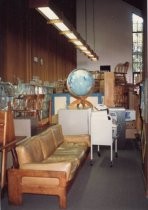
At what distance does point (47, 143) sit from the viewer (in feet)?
17.1

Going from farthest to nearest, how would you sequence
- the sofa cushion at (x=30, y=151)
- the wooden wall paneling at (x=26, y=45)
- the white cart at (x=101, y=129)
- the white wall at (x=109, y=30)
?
the white wall at (x=109, y=30) < the wooden wall paneling at (x=26, y=45) < the white cart at (x=101, y=129) < the sofa cushion at (x=30, y=151)

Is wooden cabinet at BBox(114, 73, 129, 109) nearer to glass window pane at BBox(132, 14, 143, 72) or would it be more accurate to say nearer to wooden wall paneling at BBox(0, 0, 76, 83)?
wooden wall paneling at BBox(0, 0, 76, 83)

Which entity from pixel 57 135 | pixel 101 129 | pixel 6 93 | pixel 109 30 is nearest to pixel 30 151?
pixel 57 135

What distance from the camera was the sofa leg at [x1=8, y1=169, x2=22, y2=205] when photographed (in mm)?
3867

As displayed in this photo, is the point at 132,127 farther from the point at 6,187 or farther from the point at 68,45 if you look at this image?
the point at 68,45

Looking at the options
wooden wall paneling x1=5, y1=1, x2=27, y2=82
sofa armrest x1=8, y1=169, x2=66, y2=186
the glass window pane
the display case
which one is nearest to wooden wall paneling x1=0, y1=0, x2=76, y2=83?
wooden wall paneling x1=5, y1=1, x2=27, y2=82

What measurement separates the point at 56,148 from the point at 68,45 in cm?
1016

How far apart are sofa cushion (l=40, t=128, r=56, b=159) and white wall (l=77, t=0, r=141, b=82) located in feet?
37.3

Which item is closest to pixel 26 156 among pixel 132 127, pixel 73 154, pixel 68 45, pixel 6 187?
pixel 6 187

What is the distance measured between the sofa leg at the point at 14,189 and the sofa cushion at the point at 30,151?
225mm

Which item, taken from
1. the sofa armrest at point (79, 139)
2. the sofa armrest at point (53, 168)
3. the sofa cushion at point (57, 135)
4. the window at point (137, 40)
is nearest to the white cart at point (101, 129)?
the sofa armrest at point (79, 139)

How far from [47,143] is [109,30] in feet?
41.2

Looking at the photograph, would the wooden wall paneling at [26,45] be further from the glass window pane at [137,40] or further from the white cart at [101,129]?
the glass window pane at [137,40]

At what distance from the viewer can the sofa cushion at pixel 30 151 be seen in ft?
13.4
